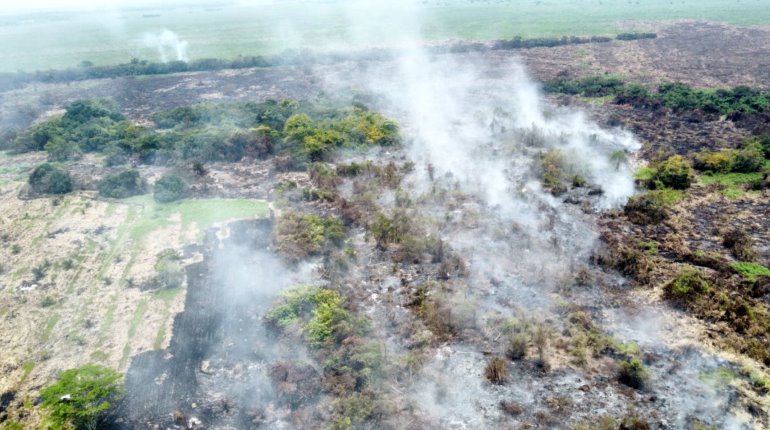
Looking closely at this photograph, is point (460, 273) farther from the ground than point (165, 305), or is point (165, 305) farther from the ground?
point (460, 273)

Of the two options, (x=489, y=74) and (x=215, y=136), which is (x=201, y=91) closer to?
(x=215, y=136)

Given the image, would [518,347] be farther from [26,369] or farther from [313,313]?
[26,369]

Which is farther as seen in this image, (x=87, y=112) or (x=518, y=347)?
(x=87, y=112)

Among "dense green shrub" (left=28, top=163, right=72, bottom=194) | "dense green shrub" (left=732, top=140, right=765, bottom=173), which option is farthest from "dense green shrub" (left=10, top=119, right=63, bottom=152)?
"dense green shrub" (left=732, top=140, right=765, bottom=173)

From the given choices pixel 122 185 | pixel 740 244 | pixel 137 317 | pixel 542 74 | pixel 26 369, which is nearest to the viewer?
pixel 26 369

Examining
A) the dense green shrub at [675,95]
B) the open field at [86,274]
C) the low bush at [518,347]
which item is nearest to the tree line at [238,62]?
the dense green shrub at [675,95]

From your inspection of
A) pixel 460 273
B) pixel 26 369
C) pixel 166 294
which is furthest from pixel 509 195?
pixel 26 369

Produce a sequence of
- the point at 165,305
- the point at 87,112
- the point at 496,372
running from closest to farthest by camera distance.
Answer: the point at 496,372 < the point at 165,305 < the point at 87,112

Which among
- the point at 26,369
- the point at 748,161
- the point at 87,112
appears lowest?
the point at 26,369
